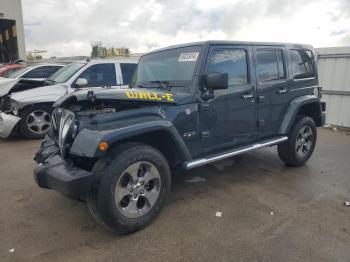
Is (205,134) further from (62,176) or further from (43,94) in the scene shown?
(43,94)

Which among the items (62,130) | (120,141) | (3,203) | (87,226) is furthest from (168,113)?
(3,203)

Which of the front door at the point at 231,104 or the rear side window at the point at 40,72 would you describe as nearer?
the front door at the point at 231,104

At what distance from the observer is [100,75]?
690 cm

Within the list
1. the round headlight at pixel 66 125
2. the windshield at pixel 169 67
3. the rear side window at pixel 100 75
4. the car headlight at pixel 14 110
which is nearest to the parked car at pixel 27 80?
the car headlight at pixel 14 110

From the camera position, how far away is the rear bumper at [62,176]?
2621 millimetres

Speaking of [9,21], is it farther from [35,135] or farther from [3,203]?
[3,203]

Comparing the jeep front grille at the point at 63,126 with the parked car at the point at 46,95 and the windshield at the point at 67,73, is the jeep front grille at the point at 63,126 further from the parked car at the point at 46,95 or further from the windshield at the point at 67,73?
the windshield at the point at 67,73

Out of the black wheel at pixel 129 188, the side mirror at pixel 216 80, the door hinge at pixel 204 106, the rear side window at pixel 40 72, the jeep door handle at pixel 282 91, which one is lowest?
the black wheel at pixel 129 188

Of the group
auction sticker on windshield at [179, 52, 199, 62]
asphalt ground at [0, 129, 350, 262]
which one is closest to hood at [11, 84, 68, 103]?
asphalt ground at [0, 129, 350, 262]

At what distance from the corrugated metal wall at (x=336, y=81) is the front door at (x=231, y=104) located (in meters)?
5.66

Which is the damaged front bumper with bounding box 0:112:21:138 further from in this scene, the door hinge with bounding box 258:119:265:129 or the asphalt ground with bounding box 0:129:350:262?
the door hinge with bounding box 258:119:265:129

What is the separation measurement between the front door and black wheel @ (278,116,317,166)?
91 cm

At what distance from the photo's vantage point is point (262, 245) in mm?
2816

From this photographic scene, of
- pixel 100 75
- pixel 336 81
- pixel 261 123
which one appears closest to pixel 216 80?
pixel 261 123
